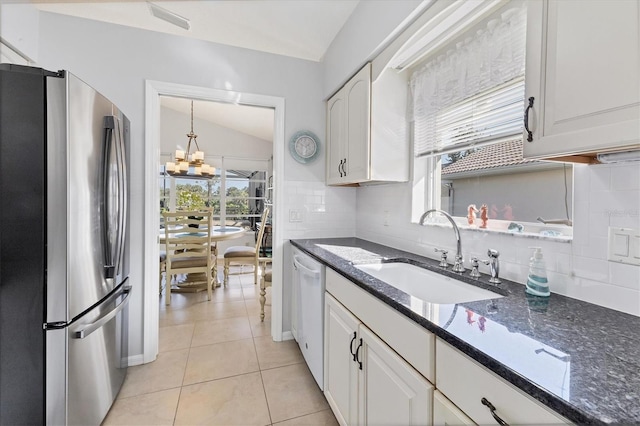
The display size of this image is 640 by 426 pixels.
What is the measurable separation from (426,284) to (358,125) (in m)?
1.15

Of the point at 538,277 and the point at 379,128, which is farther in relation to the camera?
the point at 379,128

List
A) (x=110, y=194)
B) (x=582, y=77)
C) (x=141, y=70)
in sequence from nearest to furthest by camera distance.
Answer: (x=582, y=77)
(x=110, y=194)
(x=141, y=70)

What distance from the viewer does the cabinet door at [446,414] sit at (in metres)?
0.71

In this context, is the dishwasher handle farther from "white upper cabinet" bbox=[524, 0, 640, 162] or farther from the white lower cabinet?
"white upper cabinet" bbox=[524, 0, 640, 162]

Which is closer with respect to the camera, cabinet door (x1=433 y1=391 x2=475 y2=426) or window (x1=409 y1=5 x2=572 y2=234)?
cabinet door (x1=433 y1=391 x2=475 y2=426)

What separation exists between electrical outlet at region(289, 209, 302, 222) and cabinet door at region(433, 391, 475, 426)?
1.83m

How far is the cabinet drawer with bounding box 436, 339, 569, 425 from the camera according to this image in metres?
0.55

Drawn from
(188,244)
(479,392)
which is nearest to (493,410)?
(479,392)

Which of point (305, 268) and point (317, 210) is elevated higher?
point (317, 210)

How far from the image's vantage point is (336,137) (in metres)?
2.37

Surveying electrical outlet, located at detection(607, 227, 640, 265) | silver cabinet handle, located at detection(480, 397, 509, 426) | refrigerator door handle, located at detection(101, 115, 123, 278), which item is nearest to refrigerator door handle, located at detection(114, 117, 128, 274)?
refrigerator door handle, located at detection(101, 115, 123, 278)

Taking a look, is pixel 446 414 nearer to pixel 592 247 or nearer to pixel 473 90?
pixel 592 247

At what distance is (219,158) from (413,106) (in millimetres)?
5164

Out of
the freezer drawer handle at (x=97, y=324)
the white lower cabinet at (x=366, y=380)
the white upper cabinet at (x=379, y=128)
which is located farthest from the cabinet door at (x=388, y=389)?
the freezer drawer handle at (x=97, y=324)
